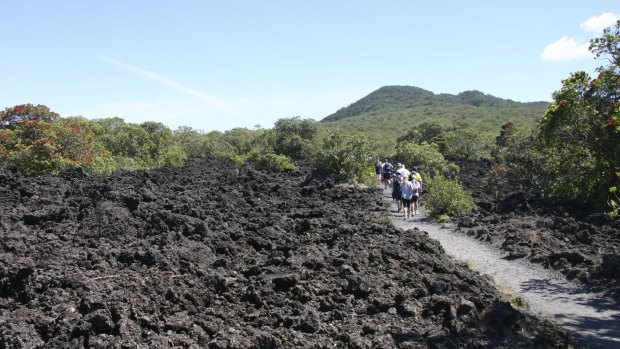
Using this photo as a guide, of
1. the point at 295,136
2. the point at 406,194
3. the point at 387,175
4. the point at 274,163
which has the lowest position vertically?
the point at 406,194

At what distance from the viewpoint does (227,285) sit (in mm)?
7484

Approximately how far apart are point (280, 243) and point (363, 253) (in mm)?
1774

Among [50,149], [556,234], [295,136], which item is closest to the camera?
[556,234]

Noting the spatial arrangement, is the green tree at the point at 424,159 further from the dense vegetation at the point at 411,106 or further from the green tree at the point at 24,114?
the dense vegetation at the point at 411,106

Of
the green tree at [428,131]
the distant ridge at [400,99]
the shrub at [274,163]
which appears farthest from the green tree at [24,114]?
the distant ridge at [400,99]

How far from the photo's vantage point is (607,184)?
14125 millimetres

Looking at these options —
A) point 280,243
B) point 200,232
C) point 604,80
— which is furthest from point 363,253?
point 604,80

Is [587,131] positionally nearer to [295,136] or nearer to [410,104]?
[295,136]

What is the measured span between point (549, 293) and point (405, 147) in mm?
22364

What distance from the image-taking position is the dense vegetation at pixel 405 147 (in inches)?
532

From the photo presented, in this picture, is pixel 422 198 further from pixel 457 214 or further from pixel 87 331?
pixel 87 331

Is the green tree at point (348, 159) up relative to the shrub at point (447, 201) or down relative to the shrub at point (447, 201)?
up

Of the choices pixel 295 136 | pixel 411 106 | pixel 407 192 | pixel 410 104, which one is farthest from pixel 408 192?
pixel 410 104

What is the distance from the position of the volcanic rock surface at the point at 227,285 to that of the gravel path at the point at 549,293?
68 cm
